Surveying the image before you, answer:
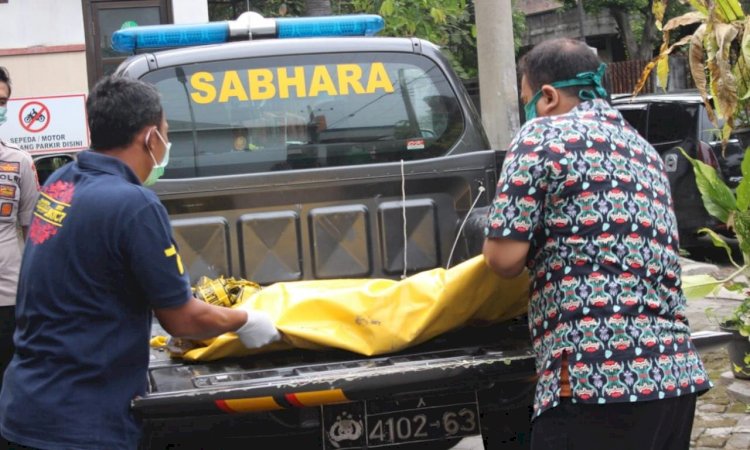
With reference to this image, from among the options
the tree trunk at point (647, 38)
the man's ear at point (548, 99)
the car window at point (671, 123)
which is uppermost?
the tree trunk at point (647, 38)

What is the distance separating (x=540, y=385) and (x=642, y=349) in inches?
12.0

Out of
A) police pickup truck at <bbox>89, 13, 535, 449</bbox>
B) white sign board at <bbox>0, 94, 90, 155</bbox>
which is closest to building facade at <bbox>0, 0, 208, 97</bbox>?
white sign board at <bbox>0, 94, 90, 155</bbox>

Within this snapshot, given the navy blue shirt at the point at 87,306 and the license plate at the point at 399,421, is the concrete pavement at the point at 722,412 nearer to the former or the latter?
the license plate at the point at 399,421

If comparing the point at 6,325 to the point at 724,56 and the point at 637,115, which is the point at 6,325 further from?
the point at 637,115

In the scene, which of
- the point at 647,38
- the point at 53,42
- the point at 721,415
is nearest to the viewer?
the point at 721,415

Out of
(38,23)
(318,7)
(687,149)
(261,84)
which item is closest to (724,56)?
(261,84)

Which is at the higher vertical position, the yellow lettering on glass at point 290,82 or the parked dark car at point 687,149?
the yellow lettering on glass at point 290,82

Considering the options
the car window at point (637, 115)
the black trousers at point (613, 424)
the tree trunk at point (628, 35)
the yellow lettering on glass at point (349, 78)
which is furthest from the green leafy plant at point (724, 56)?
the tree trunk at point (628, 35)

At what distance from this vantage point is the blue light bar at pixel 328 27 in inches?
228

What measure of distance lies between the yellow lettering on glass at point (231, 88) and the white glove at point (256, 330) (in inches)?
67.7

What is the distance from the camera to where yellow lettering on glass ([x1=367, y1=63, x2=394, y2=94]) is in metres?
5.19

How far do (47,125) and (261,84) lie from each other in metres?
7.89

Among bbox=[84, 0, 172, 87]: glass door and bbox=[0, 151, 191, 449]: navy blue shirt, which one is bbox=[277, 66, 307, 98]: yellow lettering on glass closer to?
bbox=[0, 151, 191, 449]: navy blue shirt

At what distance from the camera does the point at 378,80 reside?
5.20m
